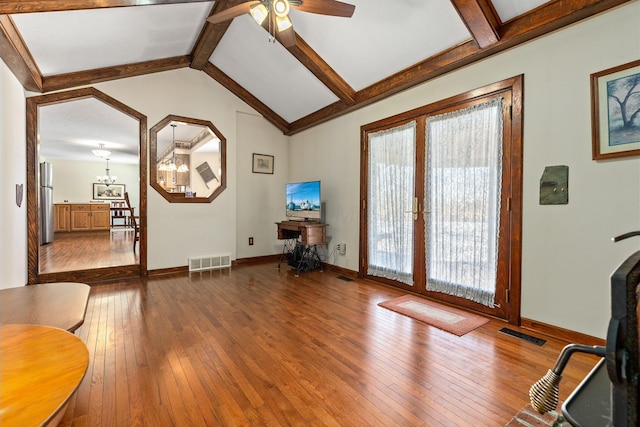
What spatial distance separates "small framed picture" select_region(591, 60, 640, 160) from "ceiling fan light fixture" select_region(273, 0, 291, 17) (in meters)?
2.46

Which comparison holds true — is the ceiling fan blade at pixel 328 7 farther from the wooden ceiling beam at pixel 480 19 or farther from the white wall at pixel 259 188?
the white wall at pixel 259 188

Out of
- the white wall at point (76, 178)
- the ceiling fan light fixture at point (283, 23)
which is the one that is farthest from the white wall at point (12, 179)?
the white wall at point (76, 178)

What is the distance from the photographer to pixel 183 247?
15.3 ft

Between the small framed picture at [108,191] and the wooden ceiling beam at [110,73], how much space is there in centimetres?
753

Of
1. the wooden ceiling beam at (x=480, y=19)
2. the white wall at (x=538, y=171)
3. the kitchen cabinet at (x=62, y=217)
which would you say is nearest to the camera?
the white wall at (x=538, y=171)

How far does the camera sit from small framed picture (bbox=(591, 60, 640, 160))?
201 centimetres

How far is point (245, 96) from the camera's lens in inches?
206

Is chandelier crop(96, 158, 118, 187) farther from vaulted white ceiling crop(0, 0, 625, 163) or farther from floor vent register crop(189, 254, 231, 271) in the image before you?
floor vent register crop(189, 254, 231, 271)

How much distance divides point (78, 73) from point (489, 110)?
4.96 meters

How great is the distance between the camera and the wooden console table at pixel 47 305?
1539 mm

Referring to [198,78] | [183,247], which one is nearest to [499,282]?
[183,247]

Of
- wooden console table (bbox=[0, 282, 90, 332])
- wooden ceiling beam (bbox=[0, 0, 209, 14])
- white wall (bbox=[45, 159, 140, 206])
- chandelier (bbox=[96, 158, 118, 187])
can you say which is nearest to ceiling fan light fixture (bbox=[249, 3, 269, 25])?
wooden ceiling beam (bbox=[0, 0, 209, 14])

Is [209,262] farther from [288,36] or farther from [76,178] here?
[76,178]

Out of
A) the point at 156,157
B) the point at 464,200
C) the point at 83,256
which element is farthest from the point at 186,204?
the point at 464,200
